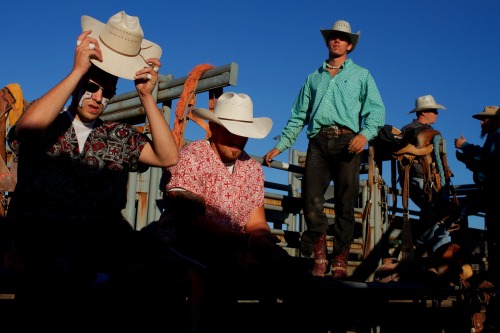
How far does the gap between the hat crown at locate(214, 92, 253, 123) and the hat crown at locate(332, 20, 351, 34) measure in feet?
6.83

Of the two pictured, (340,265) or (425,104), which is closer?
(340,265)

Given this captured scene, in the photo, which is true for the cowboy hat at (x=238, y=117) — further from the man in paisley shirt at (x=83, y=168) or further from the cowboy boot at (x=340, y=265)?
the cowboy boot at (x=340, y=265)

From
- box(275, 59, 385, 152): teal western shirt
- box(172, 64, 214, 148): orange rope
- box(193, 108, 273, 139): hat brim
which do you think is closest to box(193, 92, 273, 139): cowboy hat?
box(193, 108, 273, 139): hat brim

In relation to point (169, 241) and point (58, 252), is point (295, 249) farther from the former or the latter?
point (58, 252)

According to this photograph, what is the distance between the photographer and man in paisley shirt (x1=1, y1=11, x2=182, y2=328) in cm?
272

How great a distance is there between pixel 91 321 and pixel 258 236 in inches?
53.8

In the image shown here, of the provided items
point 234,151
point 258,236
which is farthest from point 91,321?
point 234,151

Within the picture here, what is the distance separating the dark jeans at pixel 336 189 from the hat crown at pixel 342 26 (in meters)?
1.16

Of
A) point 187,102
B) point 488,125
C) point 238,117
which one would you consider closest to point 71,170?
point 238,117

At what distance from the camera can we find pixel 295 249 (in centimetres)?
597

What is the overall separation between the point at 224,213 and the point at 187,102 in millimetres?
1213

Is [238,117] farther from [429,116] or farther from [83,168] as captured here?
[429,116]

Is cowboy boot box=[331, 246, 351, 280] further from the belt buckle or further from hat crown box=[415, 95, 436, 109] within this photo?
hat crown box=[415, 95, 436, 109]

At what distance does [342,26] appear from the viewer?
5977 mm
